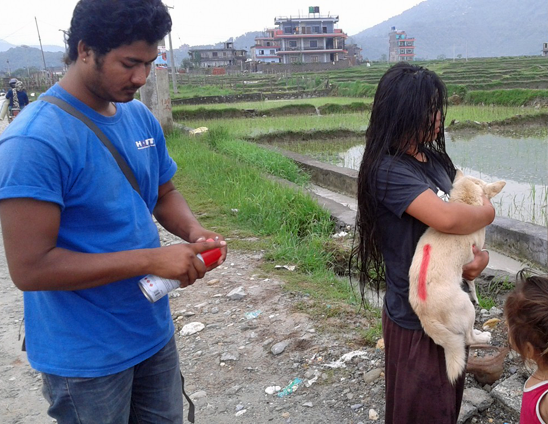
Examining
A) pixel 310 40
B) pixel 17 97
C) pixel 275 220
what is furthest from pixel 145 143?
pixel 310 40

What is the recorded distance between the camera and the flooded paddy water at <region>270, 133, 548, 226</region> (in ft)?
20.5

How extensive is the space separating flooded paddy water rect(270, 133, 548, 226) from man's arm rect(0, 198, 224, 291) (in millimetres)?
5051

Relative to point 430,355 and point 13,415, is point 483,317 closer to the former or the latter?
point 430,355

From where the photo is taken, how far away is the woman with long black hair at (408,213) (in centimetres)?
157

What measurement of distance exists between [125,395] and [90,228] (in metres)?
0.49

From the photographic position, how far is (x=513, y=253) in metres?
4.42

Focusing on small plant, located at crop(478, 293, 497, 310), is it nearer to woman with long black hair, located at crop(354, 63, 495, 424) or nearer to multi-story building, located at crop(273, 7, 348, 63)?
woman with long black hair, located at crop(354, 63, 495, 424)

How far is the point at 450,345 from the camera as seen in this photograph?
1604 millimetres

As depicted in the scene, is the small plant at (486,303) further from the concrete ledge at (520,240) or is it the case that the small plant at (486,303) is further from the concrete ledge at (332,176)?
the concrete ledge at (332,176)

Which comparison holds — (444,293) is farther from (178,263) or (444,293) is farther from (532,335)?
(178,263)

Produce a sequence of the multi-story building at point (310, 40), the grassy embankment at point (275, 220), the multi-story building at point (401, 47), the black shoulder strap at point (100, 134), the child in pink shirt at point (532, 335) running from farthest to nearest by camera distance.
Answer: the multi-story building at point (401, 47) < the multi-story building at point (310, 40) < the grassy embankment at point (275, 220) < the child in pink shirt at point (532, 335) < the black shoulder strap at point (100, 134)

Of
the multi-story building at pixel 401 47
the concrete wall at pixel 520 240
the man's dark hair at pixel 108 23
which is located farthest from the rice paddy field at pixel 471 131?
the multi-story building at pixel 401 47

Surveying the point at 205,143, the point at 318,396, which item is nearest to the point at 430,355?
the point at 318,396

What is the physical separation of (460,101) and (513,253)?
47.1 feet
